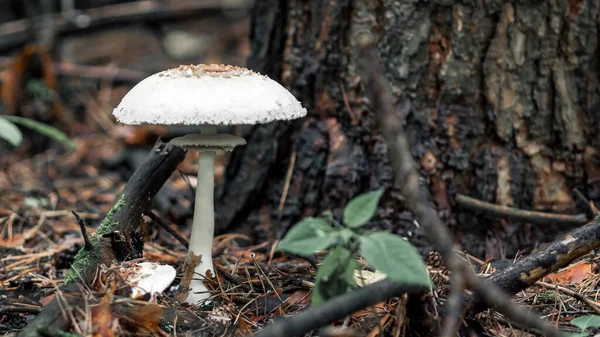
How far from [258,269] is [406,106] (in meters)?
1.18

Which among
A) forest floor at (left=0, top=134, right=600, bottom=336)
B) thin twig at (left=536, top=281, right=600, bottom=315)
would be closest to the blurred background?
forest floor at (left=0, top=134, right=600, bottom=336)

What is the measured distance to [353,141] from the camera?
3145 mm

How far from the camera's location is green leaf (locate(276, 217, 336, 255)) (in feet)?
4.83

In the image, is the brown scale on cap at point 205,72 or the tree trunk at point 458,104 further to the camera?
the tree trunk at point 458,104

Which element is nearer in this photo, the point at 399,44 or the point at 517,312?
the point at 517,312

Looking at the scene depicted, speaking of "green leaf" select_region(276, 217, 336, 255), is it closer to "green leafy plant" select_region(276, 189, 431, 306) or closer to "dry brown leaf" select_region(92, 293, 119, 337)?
"green leafy plant" select_region(276, 189, 431, 306)

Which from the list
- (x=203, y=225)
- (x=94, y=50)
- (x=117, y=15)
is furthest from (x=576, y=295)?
(x=117, y=15)

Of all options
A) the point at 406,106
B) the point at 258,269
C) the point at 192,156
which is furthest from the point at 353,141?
the point at 192,156

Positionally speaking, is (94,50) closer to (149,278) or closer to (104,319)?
(149,278)

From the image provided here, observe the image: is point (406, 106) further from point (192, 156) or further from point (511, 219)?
point (192, 156)

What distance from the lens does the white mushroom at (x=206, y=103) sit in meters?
1.91

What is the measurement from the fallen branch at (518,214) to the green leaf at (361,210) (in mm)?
1576

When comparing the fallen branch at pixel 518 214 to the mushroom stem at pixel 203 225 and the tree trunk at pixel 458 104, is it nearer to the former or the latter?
the tree trunk at pixel 458 104

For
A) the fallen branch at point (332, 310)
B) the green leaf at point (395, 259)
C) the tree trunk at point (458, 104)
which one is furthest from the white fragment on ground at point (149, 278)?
the tree trunk at point (458, 104)
